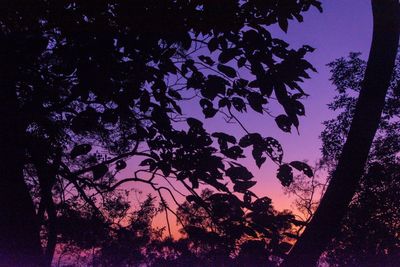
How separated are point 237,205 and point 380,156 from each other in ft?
56.5

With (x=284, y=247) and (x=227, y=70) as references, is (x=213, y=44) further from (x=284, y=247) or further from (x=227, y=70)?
(x=284, y=247)

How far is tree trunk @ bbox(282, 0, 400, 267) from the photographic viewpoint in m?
3.31

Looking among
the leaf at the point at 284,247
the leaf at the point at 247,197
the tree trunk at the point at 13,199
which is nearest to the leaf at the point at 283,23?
the leaf at the point at 247,197

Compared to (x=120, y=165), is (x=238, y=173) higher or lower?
lower

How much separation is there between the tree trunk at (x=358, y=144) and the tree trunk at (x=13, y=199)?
225 cm

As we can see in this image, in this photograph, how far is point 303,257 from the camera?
10.7 ft

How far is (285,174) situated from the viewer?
318 centimetres

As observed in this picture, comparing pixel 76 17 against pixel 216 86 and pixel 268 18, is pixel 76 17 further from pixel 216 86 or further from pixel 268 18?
pixel 268 18

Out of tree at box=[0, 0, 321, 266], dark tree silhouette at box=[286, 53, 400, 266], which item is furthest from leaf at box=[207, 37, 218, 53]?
dark tree silhouette at box=[286, 53, 400, 266]

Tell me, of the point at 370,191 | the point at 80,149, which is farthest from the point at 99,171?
the point at 370,191

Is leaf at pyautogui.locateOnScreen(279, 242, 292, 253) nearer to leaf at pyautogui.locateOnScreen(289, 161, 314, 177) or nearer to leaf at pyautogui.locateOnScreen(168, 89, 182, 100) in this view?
leaf at pyautogui.locateOnScreen(289, 161, 314, 177)

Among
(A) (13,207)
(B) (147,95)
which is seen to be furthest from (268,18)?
(A) (13,207)

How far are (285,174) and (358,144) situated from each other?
0.82 meters

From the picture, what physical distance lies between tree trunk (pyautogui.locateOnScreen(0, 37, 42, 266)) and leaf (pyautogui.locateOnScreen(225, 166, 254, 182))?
186 centimetres
